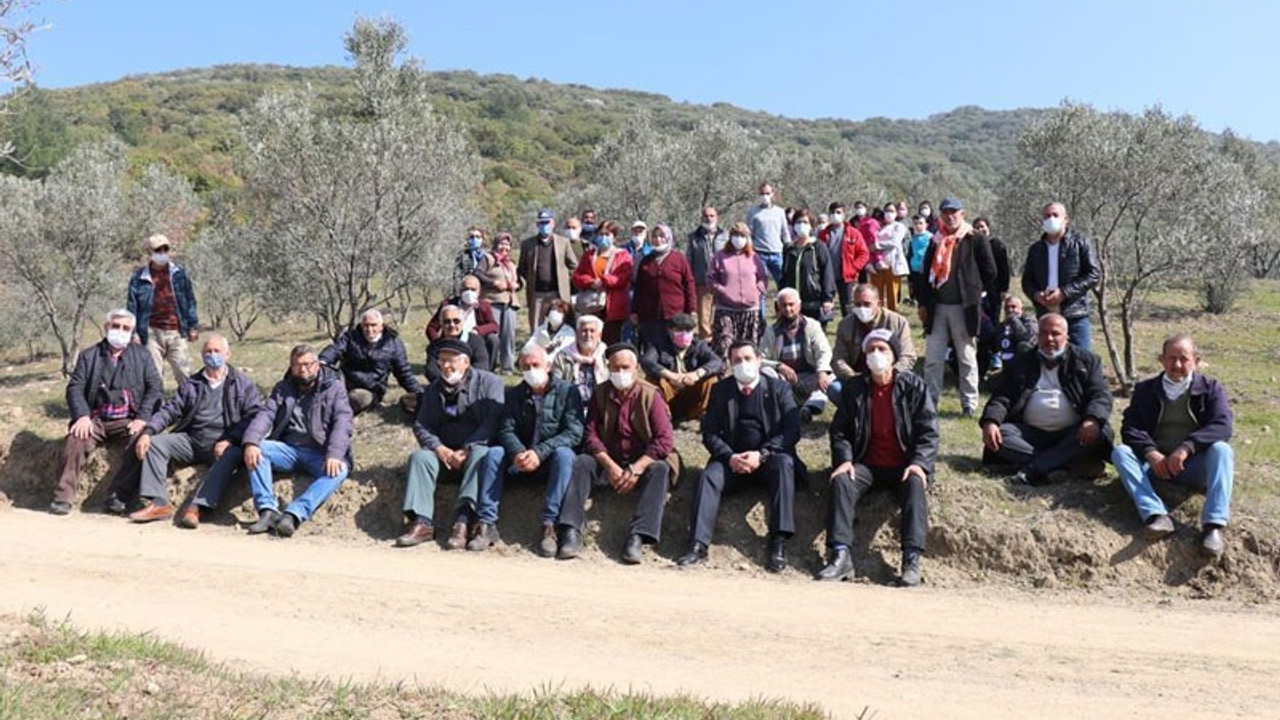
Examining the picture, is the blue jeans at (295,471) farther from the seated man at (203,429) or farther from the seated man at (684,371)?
the seated man at (684,371)

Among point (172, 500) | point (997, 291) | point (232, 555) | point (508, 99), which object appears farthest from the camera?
point (508, 99)

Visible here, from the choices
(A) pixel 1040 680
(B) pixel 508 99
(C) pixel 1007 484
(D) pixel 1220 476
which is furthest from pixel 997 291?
(B) pixel 508 99

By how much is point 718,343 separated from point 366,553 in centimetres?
525

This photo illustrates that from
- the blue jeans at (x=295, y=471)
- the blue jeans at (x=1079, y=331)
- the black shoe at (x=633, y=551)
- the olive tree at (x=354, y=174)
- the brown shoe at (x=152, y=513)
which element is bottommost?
the brown shoe at (x=152, y=513)

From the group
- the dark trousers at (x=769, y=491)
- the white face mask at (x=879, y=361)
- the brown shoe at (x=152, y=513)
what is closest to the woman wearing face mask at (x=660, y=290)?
the dark trousers at (x=769, y=491)

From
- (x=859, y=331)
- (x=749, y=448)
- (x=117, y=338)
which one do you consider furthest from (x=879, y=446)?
(x=117, y=338)

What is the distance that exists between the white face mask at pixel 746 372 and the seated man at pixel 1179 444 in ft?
10.7

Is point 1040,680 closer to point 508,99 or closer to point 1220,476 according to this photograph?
point 1220,476

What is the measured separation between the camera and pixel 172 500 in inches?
390

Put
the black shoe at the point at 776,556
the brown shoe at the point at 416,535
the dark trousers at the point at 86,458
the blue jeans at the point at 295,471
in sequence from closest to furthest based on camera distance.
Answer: the black shoe at the point at 776,556, the brown shoe at the point at 416,535, the blue jeans at the point at 295,471, the dark trousers at the point at 86,458

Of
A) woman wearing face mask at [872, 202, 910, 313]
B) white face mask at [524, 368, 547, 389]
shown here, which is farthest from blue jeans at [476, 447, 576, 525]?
woman wearing face mask at [872, 202, 910, 313]

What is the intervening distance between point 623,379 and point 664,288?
3.04 meters

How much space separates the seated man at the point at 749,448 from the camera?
27.2ft

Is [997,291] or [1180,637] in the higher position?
[997,291]
